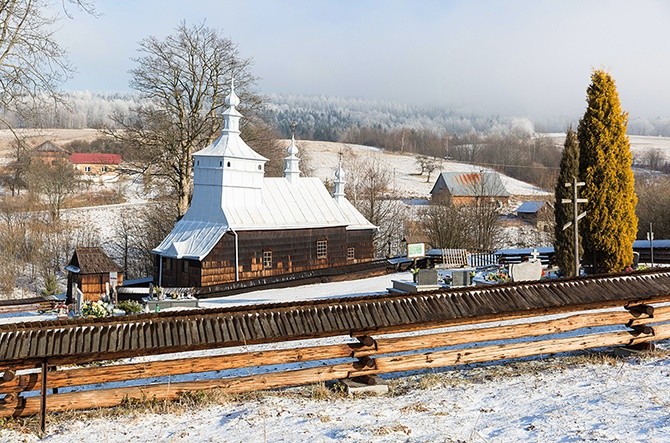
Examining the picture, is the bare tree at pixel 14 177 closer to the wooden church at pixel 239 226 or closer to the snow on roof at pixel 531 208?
the wooden church at pixel 239 226

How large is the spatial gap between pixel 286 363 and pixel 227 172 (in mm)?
19028

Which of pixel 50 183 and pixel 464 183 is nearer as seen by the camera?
pixel 50 183

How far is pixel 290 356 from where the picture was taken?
27.6 feet

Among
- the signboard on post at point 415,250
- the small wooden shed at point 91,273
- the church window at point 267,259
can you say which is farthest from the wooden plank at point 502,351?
the signboard on post at point 415,250

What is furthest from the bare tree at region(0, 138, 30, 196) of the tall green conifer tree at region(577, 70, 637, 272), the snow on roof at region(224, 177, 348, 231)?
the tall green conifer tree at region(577, 70, 637, 272)

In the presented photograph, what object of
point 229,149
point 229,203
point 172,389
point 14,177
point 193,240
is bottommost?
point 172,389

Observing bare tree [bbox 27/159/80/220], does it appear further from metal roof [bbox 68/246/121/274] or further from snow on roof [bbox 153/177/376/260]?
metal roof [bbox 68/246/121/274]

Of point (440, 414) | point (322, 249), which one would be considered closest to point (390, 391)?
point (440, 414)

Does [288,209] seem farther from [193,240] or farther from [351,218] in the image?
[193,240]

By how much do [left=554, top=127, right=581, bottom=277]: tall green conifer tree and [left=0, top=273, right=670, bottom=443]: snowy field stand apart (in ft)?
43.7

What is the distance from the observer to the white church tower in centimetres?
2675

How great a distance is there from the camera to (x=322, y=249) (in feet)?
98.4

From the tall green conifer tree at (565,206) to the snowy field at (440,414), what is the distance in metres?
13.3

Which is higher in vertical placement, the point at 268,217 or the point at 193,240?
the point at 268,217
